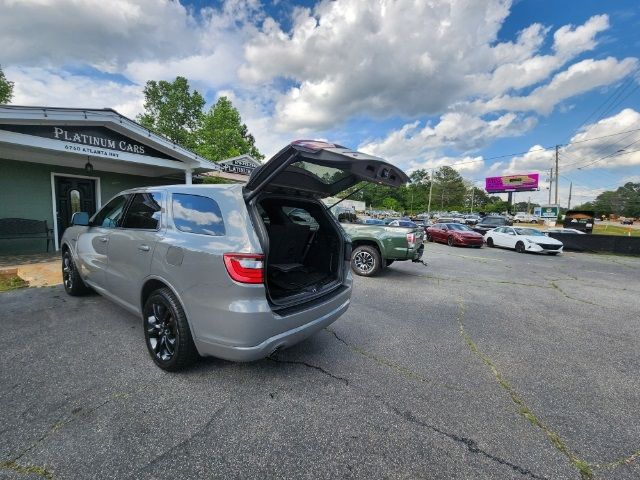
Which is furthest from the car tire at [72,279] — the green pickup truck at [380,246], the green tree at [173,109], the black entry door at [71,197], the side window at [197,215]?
the green tree at [173,109]

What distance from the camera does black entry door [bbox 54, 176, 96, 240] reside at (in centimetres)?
972

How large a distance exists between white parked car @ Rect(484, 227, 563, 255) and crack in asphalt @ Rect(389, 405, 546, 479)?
15597 mm

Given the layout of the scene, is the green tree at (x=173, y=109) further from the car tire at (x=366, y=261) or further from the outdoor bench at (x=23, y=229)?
the car tire at (x=366, y=261)

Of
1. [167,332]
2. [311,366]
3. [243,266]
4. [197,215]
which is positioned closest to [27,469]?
[167,332]

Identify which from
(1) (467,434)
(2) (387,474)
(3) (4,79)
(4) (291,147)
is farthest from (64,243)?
(3) (4,79)

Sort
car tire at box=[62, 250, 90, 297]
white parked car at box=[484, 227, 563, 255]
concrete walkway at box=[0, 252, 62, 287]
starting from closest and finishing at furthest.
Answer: car tire at box=[62, 250, 90, 297] < concrete walkway at box=[0, 252, 62, 287] < white parked car at box=[484, 227, 563, 255]

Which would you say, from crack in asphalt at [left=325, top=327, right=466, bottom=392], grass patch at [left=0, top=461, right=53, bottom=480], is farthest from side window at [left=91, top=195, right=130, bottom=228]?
crack in asphalt at [left=325, top=327, right=466, bottom=392]

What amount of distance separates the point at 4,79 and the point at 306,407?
41.9 metres

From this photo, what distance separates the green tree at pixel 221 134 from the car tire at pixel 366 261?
23.1 meters

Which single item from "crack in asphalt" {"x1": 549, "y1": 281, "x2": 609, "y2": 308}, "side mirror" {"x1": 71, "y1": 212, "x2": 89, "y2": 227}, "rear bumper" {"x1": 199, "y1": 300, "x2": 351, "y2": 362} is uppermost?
"side mirror" {"x1": 71, "y1": 212, "x2": 89, "y2": 227}

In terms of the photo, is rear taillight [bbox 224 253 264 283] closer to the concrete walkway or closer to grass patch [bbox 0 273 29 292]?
the concrete walkway

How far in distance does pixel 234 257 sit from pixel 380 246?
17.8 feet

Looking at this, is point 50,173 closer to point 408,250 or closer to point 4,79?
point 408,250

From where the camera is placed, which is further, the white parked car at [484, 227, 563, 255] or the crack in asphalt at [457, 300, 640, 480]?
the white parked car at [484, 227, 563, 255]
